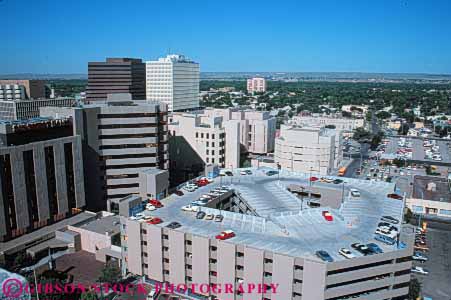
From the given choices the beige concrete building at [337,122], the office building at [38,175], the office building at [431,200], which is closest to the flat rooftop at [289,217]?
the office building at [38,175]

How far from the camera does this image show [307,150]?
56781 millimetres

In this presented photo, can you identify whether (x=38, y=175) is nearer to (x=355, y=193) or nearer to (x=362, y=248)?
(x=362, y=248)

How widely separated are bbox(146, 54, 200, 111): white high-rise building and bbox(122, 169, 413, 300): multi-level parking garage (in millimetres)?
77961

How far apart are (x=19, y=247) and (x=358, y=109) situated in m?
130

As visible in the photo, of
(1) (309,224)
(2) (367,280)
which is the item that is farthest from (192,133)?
(2) (367,280)

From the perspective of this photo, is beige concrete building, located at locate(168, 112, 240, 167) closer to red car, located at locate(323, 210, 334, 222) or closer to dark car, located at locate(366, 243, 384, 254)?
red car, located at locate(323, 210, 334, 222)

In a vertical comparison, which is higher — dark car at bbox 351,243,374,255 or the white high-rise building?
the white high-rise building

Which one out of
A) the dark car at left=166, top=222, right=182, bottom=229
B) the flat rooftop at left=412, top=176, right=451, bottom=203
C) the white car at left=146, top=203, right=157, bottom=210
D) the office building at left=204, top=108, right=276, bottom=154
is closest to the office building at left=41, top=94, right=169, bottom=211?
the white car at left=146, top=203, right=157, bottom=210

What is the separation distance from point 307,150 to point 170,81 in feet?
200

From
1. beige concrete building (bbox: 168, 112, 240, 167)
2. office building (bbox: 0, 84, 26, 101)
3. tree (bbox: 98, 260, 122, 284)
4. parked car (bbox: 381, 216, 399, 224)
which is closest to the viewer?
tree (bbox: 98, 260, 122, 284)

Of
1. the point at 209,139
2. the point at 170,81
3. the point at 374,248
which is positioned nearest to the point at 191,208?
the point at 374,248

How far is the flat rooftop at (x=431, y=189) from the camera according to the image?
48.1m

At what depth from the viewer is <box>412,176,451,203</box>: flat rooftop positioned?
48.1 metres

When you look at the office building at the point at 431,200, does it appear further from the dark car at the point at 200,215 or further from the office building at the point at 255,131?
the dark car at the point at 200,215
